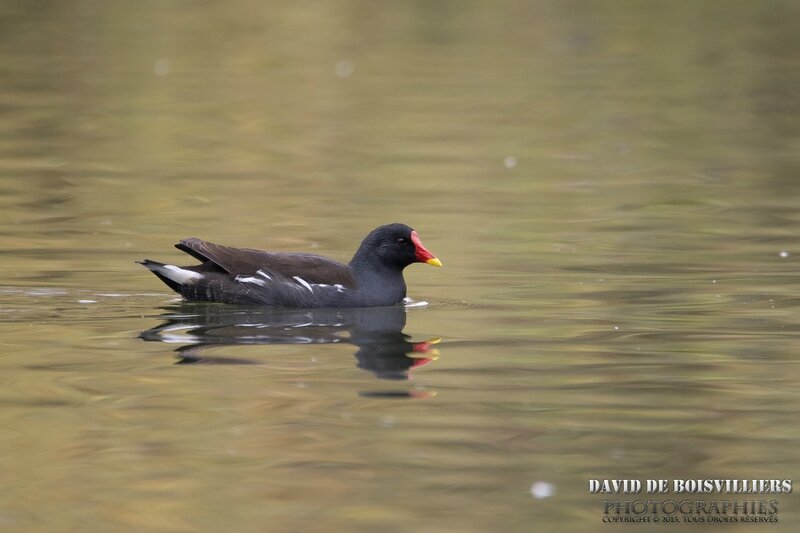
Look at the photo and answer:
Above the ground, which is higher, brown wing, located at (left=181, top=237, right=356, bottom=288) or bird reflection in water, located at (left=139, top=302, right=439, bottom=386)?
brown wing, located at (left=181, top=237, right=356, bottom=288)

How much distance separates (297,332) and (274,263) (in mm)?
883

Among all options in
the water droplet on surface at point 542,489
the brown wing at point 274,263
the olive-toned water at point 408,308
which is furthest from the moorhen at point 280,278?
the water droplet on surface at point 542,489

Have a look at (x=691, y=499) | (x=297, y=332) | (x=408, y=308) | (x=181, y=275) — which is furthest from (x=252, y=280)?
(x=691, y=499)

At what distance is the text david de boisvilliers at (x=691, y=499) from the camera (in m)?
6.22

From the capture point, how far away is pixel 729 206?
1453 centimetres

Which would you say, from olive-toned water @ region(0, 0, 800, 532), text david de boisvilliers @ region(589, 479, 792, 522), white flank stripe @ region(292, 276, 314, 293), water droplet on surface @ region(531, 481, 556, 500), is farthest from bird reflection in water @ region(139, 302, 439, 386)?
text david de boisvilliers @ region(589, 479, 792, 522)

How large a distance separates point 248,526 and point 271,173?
11.0 metres

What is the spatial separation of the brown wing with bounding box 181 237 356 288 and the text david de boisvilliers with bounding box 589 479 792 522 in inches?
160

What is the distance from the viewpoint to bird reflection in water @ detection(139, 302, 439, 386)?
8703mm

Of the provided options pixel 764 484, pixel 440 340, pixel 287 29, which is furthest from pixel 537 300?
pixel 287 29

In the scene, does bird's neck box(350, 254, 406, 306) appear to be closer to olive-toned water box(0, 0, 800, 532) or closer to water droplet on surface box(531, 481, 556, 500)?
olive-toned water box(0, 0, 800, 532)

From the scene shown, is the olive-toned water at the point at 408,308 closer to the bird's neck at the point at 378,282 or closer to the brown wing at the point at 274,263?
the bird's neck at the point at 378,282

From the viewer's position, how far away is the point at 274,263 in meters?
10.3

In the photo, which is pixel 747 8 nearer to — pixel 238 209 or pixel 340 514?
pixel 238 209
